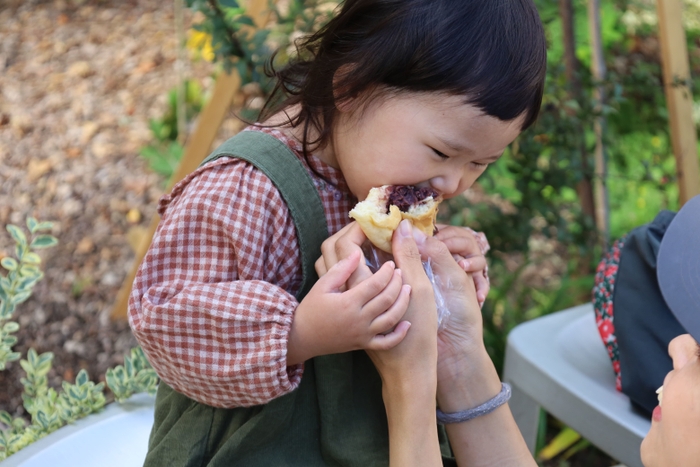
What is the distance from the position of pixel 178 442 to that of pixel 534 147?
5.44ft

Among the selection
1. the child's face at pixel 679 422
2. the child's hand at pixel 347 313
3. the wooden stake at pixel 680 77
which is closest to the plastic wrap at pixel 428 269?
the child's hand at pixel 347 313

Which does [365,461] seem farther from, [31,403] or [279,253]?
[31,403]

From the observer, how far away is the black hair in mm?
1343

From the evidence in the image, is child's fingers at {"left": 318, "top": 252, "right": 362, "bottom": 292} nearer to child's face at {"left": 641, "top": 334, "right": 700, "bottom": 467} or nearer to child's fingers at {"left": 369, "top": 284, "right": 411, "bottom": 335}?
child's fingers at {"left": 369, "top": 284, "right": 411, "bottom": 335}

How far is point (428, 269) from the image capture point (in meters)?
1.53

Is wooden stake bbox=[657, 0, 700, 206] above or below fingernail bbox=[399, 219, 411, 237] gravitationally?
below

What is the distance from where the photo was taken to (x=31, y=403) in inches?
77.2

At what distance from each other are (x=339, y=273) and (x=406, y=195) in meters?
0.24

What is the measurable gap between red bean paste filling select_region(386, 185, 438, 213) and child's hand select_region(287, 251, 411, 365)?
0.49ft

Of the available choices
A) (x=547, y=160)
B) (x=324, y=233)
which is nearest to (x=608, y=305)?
(x=324, y=233)

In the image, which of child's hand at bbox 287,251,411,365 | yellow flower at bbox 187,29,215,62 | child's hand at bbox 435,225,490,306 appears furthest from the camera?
yellow flower at bbox 187,29,215,62

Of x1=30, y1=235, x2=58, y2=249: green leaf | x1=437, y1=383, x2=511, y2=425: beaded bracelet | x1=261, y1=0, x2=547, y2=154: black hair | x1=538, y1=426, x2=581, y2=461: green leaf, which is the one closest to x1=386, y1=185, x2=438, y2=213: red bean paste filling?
x1=261, y1=0, x2=547, y2=154: black hair

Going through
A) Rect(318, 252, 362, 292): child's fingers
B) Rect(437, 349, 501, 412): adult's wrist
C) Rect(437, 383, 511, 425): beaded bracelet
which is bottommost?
Rect(437, 383, 511, 425): beaded bracelet

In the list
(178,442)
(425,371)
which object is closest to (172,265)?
(178,442)
